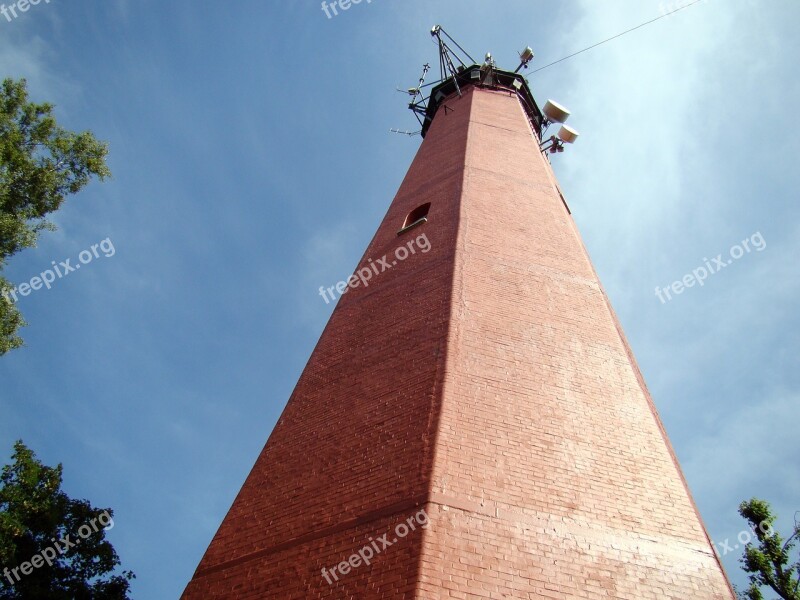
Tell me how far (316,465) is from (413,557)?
5.65ft

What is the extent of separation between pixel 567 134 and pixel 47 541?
15483 millimetres

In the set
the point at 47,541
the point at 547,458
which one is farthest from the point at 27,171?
the point at 547,458

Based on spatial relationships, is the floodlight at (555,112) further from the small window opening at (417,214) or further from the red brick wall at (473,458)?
the red brick wall at (473,458)

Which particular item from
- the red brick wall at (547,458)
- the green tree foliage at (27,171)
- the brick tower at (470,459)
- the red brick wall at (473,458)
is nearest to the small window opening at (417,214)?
the brick tower at (470,459)

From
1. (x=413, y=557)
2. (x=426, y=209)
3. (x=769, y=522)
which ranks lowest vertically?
(x=413, y=557)

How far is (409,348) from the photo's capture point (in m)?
6.33

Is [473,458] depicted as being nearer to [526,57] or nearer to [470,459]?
[470,459]

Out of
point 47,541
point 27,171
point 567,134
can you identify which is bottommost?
point 47,541

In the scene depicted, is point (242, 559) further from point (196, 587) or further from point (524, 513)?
point (524, 513)

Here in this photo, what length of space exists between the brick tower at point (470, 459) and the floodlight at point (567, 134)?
9.90 meters

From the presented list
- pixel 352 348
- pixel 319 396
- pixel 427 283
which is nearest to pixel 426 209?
pixel 427 283

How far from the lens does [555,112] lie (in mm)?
17750

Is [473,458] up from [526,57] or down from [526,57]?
down

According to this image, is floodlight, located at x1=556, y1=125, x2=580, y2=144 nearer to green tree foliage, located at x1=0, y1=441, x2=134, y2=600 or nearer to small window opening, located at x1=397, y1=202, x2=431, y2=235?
small window opening, located at x1=397, y1=202, x2=431, y2=235
